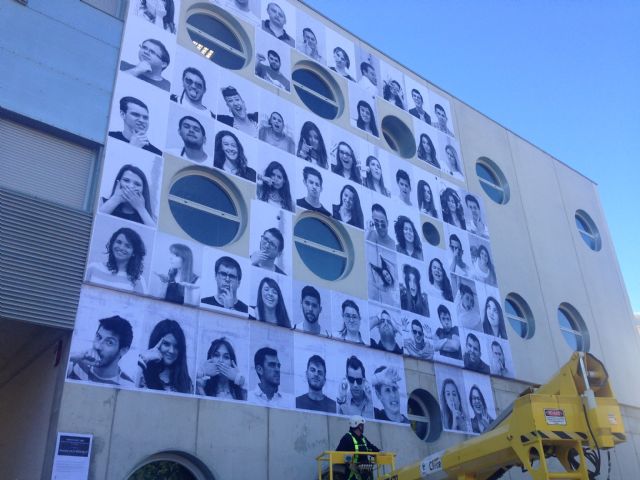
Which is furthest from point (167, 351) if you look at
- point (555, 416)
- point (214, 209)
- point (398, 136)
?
point (398, 136)

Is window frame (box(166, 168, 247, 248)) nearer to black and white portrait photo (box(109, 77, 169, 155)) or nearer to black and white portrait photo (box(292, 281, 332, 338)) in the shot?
black and white portrait photo (box(109, 77, 169, 155))

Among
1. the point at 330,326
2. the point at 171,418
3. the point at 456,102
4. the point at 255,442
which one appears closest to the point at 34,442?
the point at 171,418

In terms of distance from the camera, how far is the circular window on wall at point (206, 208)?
11.8 m

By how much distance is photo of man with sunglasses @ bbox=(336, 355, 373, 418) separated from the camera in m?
12.1

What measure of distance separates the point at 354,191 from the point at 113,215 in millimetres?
6176

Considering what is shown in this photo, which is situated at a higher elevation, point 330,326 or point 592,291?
point 592,291

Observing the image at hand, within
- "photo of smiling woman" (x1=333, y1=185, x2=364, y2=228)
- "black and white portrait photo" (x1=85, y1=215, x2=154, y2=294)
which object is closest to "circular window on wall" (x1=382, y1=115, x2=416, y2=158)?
"photo of smiling woman" (x1=333, y1=185, x2=364, y2=228)

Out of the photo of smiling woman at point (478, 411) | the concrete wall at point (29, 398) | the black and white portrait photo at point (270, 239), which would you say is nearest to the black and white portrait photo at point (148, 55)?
the black and white portrait photo at point (270, 239)

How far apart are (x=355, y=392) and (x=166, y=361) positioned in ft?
13.3

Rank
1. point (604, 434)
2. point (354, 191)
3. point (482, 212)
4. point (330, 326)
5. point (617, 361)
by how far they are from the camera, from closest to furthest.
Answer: point (604, 434), point (330, 326), point (354, 191), point (482, 212), point (617, 361)

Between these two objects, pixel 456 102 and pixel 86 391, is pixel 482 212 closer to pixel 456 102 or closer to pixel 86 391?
pixel 456 102

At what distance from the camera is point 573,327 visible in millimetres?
19750

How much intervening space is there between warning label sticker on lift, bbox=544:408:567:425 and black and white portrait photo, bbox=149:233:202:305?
6.07 metres

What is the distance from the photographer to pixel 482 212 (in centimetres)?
1827
